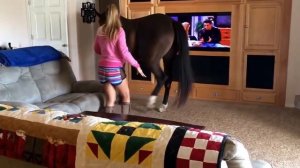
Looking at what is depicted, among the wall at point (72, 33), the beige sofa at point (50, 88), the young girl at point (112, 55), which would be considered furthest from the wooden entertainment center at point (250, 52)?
the beige sofa at point (50, 88)

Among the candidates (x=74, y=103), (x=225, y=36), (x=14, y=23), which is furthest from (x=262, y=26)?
(x=14, y=23)

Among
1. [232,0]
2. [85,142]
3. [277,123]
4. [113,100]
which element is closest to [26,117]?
[85,142]

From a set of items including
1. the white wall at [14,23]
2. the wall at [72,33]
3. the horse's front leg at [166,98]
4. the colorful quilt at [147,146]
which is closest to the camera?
the colorful quilt at [147,146]

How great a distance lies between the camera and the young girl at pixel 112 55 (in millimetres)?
3414

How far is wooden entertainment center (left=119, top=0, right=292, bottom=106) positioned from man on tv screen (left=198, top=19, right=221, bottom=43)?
186mm

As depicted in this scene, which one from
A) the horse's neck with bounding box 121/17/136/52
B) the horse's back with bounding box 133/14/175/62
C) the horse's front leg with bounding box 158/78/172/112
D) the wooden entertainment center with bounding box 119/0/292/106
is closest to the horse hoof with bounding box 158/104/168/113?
the horse's front leg with bounding box 158/78/172/112

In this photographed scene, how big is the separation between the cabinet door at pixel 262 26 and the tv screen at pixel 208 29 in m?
0.30

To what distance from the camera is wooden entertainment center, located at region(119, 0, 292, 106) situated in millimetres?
4680

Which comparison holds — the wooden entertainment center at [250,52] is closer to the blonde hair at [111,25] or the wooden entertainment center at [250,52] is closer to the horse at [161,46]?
the horse at [161,46]

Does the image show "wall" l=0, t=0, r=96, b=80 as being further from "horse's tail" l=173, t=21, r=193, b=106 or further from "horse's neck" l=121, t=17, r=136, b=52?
"horse's tail" l=173, t=21, r=193, b=106

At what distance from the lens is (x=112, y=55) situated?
3.49 meters

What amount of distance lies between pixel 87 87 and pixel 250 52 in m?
2.54

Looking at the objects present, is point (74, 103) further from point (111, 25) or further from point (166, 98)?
point (166, 98)

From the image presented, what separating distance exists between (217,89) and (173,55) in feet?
3.65
